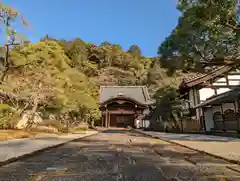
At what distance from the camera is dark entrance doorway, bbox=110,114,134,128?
115 ft

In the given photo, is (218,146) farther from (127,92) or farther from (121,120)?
(127,92)

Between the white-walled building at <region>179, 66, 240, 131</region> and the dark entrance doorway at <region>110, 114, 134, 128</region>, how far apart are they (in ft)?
45.5

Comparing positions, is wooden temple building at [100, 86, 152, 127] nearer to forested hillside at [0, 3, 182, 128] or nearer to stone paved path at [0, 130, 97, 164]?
forested hillside at [0, 3, 182, 128]

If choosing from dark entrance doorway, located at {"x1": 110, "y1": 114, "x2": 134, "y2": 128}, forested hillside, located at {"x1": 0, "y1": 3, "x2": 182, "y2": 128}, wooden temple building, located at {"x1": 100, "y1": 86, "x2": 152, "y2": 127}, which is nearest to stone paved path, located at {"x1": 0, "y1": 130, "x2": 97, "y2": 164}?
forested hillside, located at {"x1": 0, "y1": 3, "x2": 182, "y2": 128}

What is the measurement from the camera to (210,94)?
20.4m

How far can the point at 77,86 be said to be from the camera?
2159 cm

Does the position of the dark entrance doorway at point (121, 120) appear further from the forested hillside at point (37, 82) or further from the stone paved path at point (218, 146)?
the stone paved path at point (218, 146)

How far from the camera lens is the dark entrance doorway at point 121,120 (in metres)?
35.2

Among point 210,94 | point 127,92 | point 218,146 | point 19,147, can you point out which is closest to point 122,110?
point 127,92

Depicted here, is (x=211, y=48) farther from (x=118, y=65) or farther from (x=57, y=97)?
(x=118, y=65)

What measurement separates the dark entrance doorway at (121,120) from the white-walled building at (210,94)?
13.9 m

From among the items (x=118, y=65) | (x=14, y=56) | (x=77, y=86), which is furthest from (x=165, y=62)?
(x=118, y=65)

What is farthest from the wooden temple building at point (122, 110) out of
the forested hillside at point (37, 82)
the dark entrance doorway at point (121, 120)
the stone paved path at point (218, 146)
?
the stone paved path at point (218, 146)

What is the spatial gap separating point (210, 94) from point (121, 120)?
60.2 ft
